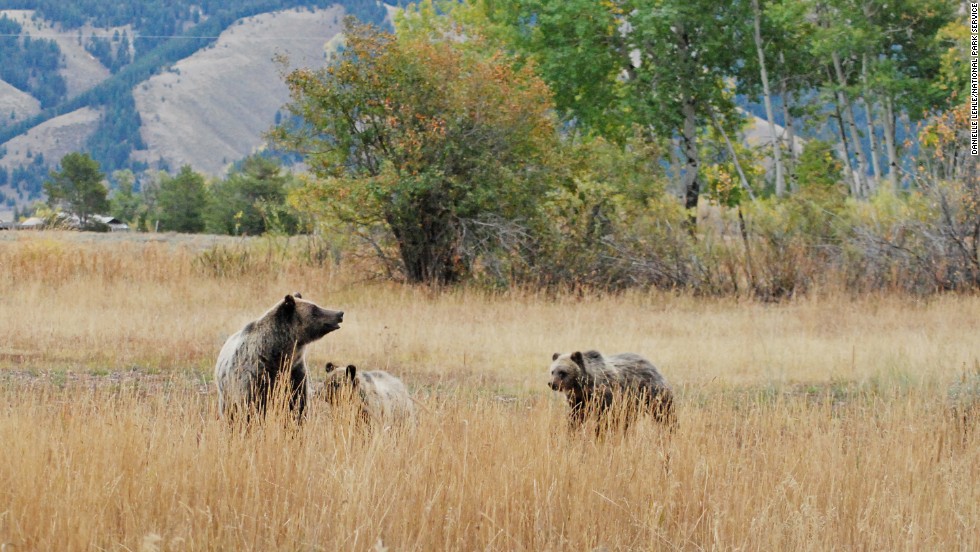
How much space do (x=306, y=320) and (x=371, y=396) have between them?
0.76 m

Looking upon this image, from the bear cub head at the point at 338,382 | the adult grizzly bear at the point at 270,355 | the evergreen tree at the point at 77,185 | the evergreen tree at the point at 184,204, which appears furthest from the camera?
the evergreen tree at the point at 77,185

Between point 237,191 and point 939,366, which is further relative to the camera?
point 237,191

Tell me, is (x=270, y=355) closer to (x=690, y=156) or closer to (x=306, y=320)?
(x=306, y=320)

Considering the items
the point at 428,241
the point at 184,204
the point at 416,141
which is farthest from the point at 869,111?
the point at 184,204

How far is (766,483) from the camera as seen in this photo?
627 cm

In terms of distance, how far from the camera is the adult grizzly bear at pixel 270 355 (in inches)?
296

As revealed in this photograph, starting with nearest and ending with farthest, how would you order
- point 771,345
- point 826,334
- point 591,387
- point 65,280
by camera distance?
point 591,387, point 771,345, point 826,334, point 65,280

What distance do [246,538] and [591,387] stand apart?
3.88 m

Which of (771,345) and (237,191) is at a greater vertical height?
(237,191)

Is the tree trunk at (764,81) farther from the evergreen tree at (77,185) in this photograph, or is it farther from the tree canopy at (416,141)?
the evergreen tree at (77,185)

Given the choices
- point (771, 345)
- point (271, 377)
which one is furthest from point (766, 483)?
point (771, 345)

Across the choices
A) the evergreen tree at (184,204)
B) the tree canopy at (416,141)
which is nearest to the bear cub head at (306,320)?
the tree canopy at (416,141)

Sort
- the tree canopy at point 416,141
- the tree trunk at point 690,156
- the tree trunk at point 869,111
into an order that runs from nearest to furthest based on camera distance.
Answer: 1. the tree canopy at point 416,141
2. the tree trunk at point 690,156
3. the tree trunk at point 869,111

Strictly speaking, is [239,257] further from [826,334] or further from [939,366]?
[939,366]
